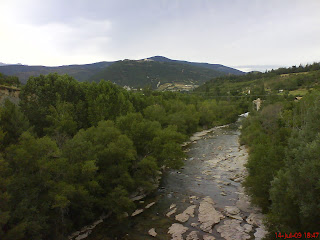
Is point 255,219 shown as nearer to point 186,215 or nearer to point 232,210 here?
point 232,210

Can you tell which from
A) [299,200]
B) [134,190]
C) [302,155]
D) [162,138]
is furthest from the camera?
[162,138]

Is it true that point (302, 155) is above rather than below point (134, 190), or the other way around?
above

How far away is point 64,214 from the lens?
792 inches

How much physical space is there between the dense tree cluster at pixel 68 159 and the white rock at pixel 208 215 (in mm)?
6640

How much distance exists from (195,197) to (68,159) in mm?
→ 14650

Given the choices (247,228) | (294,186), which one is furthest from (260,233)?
(294,186)

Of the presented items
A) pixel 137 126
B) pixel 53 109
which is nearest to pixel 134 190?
pixel 137 126

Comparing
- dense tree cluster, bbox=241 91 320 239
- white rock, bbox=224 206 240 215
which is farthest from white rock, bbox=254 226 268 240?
→ white rock, bbox=224 206 240 215

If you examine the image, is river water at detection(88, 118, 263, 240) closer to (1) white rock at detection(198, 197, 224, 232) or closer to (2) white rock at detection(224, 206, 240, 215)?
(2) white rock at detection(224, 206, 240, 215)

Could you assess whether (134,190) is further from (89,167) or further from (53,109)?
(53,109)

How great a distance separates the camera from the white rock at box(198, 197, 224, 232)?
67.4 ft

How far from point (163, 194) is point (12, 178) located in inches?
663

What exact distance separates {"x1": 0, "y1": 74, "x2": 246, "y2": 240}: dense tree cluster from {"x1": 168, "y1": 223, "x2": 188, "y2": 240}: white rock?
460cm
